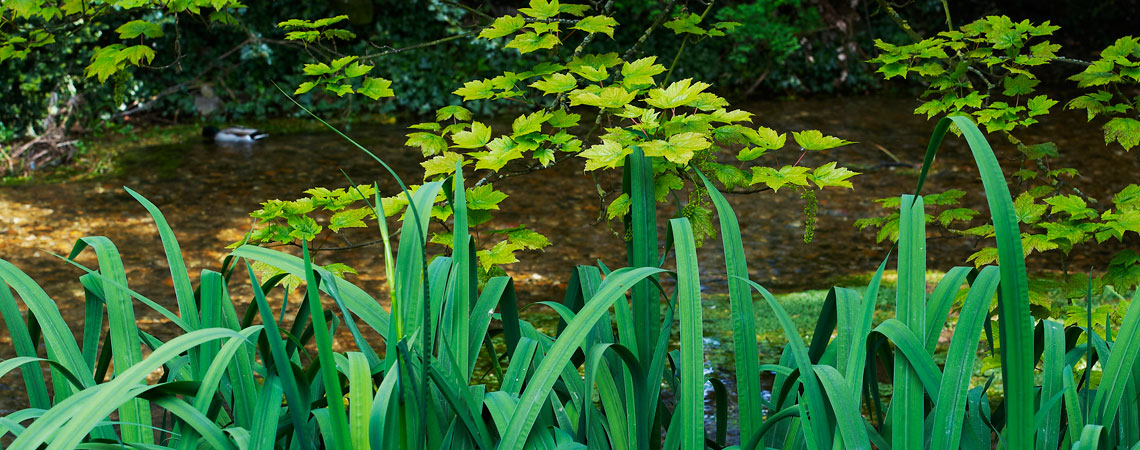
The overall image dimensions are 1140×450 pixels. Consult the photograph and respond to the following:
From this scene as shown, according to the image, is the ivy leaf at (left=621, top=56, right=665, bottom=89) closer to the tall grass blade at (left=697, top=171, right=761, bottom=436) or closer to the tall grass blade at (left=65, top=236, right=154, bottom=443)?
the tall grass blade at (left=697, top=171, right=761, bottom=436)

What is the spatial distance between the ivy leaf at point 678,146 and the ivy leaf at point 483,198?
15.6 inches

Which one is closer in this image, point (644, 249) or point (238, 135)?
point (644, 249)

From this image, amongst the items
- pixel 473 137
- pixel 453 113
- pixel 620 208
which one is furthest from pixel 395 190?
pixel 620 208

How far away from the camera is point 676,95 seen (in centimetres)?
186

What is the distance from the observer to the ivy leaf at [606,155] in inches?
68.9

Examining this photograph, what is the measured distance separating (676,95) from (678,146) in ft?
0.61

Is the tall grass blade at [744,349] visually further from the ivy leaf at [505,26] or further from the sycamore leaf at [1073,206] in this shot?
the sycamore leaf at [1073,206]

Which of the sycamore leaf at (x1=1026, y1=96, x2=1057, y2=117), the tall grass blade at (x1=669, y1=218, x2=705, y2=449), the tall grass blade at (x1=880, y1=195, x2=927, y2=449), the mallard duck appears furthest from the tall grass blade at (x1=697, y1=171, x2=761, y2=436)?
the mallard duck

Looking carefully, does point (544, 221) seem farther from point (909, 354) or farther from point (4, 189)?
point (909, 354)

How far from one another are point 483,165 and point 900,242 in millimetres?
873

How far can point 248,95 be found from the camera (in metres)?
9.88

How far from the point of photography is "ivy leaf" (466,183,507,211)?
194 cm

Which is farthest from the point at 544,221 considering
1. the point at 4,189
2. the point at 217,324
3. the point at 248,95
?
the point at 248,95

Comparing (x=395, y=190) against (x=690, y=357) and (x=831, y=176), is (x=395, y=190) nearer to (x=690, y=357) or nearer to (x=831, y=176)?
(x=831, y=176)
